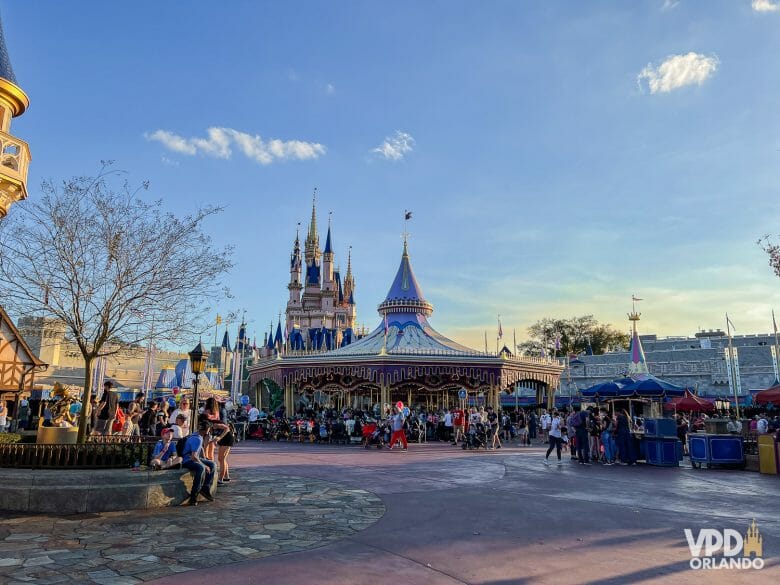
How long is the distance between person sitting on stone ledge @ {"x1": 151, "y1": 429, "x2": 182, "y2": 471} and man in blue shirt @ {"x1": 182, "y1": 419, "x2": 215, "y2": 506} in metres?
0.27

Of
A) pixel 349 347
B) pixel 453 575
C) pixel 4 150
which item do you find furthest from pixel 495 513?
pixel 349 347

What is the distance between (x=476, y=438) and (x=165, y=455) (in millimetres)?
12260

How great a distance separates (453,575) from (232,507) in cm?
414

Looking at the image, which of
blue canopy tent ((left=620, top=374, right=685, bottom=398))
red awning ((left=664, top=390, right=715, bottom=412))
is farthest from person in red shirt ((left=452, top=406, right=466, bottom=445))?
red awning ((left=664, top=390, right=715, bottom=412))

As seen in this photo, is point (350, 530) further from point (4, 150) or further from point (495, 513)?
point (4, 150)

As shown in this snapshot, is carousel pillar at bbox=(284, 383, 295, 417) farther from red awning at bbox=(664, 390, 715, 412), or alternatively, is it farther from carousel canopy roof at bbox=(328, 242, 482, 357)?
red awning at bbox=(664, 390, 715, 412)

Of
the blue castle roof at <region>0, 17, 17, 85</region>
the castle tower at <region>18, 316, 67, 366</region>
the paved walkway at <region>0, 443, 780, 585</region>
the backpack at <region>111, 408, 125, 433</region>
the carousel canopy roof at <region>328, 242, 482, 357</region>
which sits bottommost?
the paved walkway at <region>0, 443, 780, 585</region>

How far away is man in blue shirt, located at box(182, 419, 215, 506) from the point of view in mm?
7996

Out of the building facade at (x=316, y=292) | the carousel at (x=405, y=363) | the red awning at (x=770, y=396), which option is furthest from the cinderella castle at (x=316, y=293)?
the red awning at (x=770, y=396)

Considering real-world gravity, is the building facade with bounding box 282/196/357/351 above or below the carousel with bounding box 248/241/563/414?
above

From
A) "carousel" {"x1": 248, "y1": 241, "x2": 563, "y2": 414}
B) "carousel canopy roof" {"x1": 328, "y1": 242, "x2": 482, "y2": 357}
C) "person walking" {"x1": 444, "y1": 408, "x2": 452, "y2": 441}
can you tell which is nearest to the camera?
"person walking" {"x1": 444, "y1": 408, "x2": 452, "y2": 441}

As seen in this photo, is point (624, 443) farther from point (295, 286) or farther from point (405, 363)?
point (295, 286)

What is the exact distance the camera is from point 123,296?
406 inches

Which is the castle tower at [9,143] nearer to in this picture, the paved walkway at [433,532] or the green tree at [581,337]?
the paved walkway at [433,532]
